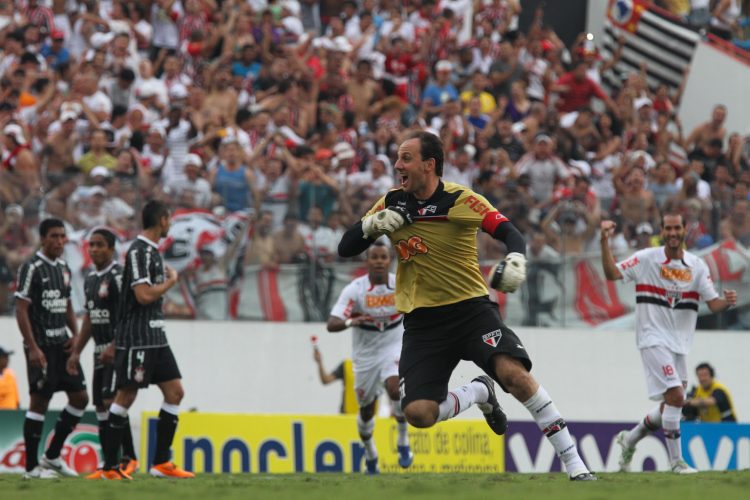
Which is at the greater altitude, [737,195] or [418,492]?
[737,195]

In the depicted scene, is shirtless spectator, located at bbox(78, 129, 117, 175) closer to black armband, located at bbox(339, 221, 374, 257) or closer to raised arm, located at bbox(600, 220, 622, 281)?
raised arm, located at bbox(600, 220, 622, 281)

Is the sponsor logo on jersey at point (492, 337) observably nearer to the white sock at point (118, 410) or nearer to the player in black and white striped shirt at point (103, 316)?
the white sock at point (118, 410)

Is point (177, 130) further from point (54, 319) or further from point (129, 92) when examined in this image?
point (54, 319)

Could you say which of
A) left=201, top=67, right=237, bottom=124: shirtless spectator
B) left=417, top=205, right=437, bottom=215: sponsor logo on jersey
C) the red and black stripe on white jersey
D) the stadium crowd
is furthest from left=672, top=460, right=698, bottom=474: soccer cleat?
left=201, top=67, right=237, bottom=124: shirtless spectator

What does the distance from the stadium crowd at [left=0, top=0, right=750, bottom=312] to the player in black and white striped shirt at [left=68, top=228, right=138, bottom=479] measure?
4.41m

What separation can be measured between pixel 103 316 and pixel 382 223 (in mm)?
5171

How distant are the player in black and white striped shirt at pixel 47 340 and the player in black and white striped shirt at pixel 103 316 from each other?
19 cm

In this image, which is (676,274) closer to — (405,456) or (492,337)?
(405,456)

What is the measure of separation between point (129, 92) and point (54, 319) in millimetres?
8705

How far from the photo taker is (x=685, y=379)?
1455 cm

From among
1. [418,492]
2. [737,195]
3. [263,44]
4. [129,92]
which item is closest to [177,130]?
[129,92]

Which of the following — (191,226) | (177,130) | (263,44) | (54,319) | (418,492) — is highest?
(263,44)

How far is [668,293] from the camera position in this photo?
1455cm

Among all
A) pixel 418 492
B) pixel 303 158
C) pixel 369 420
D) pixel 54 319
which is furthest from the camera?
pixel 303 158
